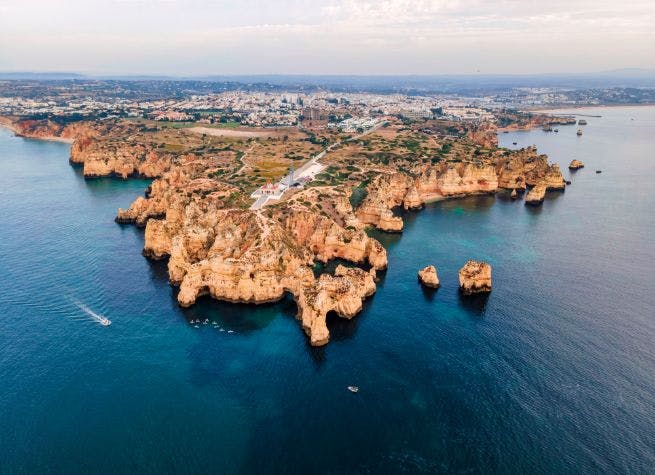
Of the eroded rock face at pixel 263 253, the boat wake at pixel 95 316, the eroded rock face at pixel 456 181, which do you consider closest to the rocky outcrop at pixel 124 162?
the eroded rock face at pixel 263 253

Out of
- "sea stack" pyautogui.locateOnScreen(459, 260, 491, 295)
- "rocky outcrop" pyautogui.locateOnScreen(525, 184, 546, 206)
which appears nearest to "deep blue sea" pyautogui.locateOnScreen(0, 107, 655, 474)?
"sea stack" pyautogui.locateOnScreen(459, 260, 491, 295)

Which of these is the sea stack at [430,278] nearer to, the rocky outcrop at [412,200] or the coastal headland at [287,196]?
the coastal headland at [287,196]

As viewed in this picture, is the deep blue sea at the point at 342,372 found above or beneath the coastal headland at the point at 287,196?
beneath

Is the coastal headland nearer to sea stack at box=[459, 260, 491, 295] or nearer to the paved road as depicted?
the paved road

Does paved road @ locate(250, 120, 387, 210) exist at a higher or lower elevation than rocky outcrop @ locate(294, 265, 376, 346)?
higher

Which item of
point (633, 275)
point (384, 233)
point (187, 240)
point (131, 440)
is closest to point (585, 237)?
point (633, 275)

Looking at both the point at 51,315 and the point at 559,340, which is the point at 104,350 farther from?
the point at 559,340
